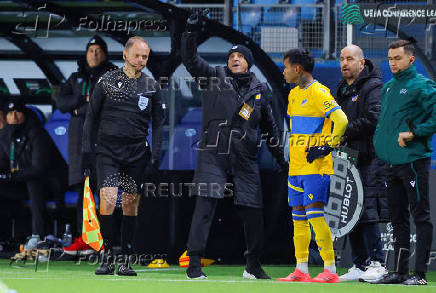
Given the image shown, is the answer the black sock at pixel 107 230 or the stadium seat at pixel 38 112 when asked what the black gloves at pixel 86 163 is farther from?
the stadium seat at pixel 38 112

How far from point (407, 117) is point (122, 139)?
2350mm

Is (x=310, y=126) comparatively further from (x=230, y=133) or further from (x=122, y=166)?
(x=122, y=166)

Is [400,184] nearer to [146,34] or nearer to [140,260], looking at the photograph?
[140,260]

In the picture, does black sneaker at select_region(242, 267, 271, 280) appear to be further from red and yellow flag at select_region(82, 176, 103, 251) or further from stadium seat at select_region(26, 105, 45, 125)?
stadium seat at select_region(26, 105, 45, 125)

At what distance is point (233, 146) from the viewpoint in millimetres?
7863

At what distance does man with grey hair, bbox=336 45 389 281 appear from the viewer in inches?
315

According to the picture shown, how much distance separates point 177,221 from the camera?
9828 millimetres

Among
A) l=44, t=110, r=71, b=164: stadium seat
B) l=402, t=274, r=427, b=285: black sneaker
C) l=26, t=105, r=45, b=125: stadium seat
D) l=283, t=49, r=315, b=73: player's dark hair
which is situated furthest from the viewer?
l=26, t=105, r=45, b=125: stadium seat

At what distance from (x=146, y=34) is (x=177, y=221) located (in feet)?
7.10

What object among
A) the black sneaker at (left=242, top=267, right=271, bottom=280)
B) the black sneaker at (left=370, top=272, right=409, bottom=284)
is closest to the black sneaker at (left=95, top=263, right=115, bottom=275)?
the black sneaker at (left=242, top=267, right=271, bottom=280)

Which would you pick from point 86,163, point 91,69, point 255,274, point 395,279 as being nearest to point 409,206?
point 395,279

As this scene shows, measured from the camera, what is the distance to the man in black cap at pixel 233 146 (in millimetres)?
7777

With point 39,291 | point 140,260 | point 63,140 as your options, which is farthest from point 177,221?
point 39,291

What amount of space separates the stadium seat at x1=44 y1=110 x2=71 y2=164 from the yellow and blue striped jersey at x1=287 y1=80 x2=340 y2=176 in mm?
4420
